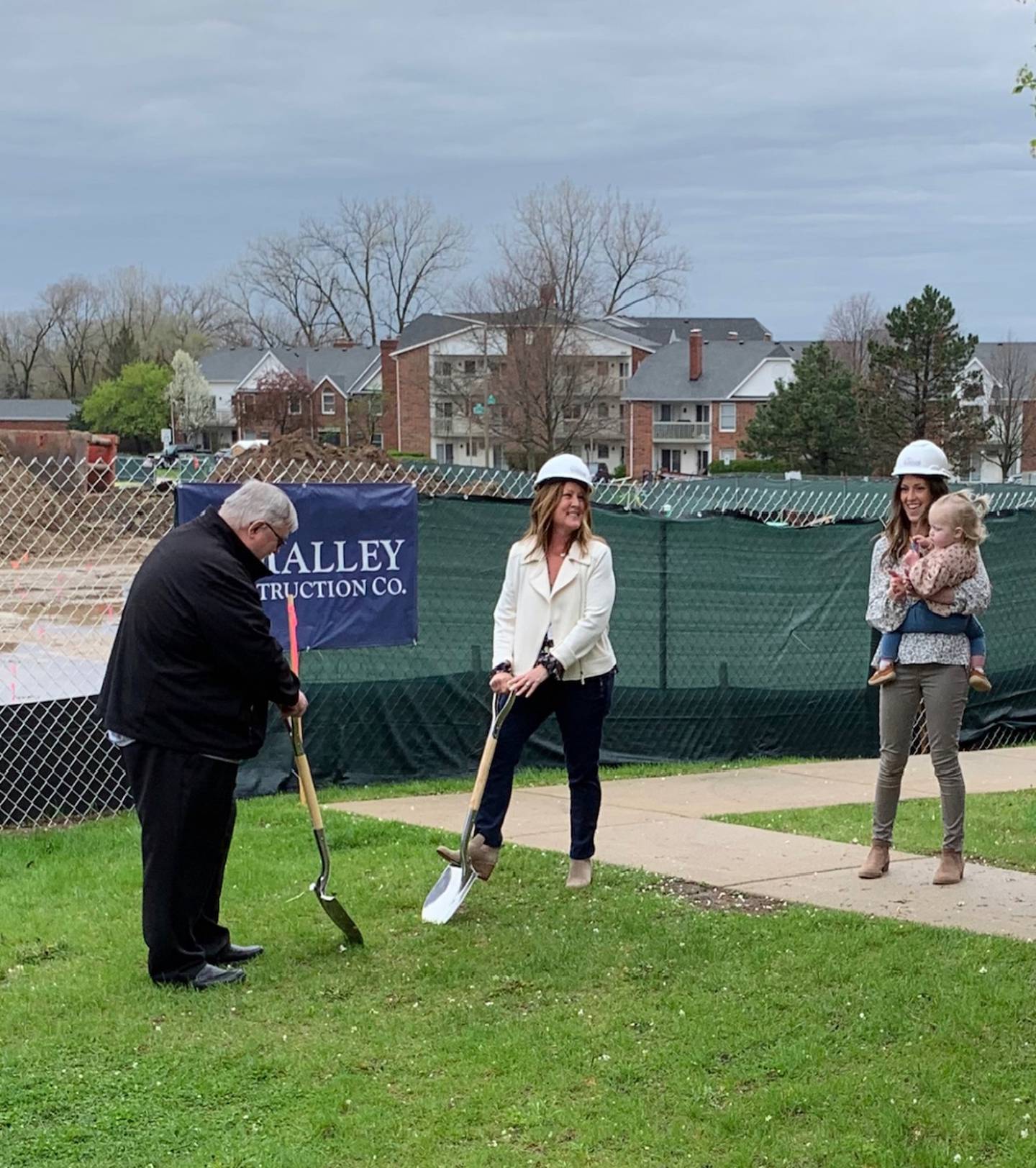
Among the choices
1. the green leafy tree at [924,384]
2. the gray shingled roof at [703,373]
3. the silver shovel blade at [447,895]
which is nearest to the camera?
the silver shovel blade at [447,895]

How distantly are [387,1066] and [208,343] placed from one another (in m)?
101

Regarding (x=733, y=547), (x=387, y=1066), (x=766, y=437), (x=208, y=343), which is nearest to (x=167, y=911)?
(x=387, y=1066)

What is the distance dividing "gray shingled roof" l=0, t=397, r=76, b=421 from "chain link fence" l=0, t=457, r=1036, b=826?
87916mm

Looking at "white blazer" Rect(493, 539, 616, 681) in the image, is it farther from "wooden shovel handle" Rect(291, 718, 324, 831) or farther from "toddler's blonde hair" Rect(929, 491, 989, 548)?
"toddler's blonde hair" Rect(929, 491, 989, 548)

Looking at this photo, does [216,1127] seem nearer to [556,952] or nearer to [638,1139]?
[638,1139]

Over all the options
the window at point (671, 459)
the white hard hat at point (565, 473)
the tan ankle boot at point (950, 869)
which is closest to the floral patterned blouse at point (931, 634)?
the tan ankle boot at point (950, 869)

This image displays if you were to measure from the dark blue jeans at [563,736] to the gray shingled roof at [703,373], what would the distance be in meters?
71.0

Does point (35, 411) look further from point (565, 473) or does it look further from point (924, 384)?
point (565, 473)

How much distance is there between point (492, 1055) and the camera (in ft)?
14.8

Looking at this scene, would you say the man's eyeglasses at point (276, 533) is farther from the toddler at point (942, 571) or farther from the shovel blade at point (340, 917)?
the toddler at point (942, 571)

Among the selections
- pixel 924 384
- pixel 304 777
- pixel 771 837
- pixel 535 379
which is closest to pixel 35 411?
pixel 535 379

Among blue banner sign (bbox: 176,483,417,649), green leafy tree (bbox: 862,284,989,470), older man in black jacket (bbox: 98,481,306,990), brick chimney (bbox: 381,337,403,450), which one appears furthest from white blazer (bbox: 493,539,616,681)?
brick chimney (bbox: 381,337,403,450)

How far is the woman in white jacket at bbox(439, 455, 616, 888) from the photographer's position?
245 inches

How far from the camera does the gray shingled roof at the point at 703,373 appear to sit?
7650 centimetres
